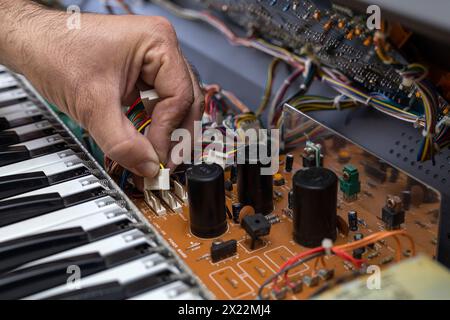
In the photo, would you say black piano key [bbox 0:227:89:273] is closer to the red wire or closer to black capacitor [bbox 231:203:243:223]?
black capacitor [bbox 231:203:243:223]

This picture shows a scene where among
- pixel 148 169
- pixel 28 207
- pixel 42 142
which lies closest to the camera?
pixel 28 207

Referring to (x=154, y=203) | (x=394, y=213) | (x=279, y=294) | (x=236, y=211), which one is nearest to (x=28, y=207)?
(x=154, y=203)

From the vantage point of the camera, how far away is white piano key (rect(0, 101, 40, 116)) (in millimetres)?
2107

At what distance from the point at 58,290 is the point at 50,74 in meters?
0.70

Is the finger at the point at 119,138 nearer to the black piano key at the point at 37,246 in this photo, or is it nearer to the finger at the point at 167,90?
the finger at the point at 167,90

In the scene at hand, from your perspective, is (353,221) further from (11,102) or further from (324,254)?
(11,102)

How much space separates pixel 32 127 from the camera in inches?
78.8

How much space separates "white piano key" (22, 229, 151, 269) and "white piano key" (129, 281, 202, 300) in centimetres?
17

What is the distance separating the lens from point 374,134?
1.90 m

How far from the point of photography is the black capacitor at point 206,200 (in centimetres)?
154

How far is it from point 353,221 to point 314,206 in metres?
0.20
